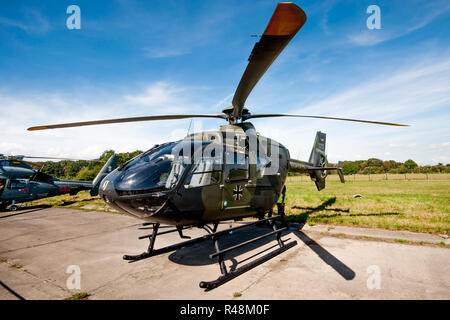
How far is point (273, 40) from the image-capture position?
2.73 meters

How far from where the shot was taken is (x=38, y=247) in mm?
6359

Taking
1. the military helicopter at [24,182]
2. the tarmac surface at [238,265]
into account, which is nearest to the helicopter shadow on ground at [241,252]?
the tarmac surface at [238,265]

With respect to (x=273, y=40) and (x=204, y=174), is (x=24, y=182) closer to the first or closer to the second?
(x=204, y=174)

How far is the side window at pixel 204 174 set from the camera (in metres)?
4.30

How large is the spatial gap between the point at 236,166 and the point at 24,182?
16750 millimetres

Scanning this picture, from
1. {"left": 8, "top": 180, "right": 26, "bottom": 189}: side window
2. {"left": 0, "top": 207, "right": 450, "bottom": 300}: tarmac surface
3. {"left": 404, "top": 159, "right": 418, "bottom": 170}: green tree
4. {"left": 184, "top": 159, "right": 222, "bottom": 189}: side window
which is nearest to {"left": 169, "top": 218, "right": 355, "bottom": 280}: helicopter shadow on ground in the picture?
{"left": 0, "top": 207, "right": 450, "bottom": 300}: tarmac surface

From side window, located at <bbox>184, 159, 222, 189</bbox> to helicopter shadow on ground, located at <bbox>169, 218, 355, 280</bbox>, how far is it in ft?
5.79

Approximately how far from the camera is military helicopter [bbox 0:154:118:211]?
46.9 ft

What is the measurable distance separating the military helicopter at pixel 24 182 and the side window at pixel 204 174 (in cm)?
1247

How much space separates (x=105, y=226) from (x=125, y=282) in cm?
549

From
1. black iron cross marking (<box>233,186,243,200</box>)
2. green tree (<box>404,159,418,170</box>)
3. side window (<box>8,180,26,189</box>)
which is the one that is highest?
green tree (<box>404,159,418,170</box>)

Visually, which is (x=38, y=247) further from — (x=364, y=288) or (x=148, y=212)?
(x=364, y=288)

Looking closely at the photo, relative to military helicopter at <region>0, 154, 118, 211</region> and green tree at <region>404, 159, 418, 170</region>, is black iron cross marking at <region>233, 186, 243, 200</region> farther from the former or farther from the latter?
green tree at <region>404, 159, 418, 170</region>

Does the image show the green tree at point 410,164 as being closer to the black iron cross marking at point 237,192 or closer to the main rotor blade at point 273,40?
the black iron cross marking at point 237,192
